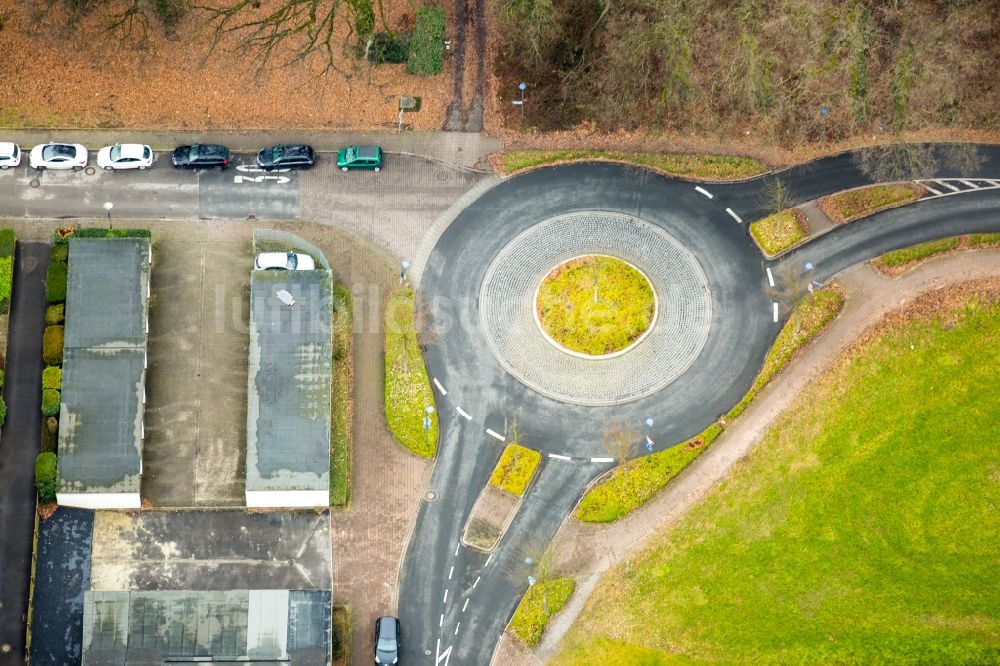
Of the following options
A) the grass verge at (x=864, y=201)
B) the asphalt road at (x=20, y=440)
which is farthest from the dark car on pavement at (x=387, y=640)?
the grass verge at (x=864, y=201)

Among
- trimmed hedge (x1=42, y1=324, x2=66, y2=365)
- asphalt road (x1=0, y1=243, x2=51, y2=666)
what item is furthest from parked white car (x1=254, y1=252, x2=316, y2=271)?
asphalt road (x1=0, y1=243, x2=51, y2=666)

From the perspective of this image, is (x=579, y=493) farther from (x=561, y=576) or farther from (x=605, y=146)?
(x=605, y=146)

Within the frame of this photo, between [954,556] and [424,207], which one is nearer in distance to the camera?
[954,556]

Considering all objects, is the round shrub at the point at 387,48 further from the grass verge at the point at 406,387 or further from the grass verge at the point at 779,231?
the grass verge at the point at 779,231

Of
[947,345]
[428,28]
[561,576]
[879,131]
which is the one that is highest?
[428,28]

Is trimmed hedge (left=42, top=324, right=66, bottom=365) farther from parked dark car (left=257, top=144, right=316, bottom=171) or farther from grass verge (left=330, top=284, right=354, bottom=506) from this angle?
grass verge (left=330, top=284, right=354, bottom=506)

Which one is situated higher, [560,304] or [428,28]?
[428,28]

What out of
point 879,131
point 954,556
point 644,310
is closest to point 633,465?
point 644,310
